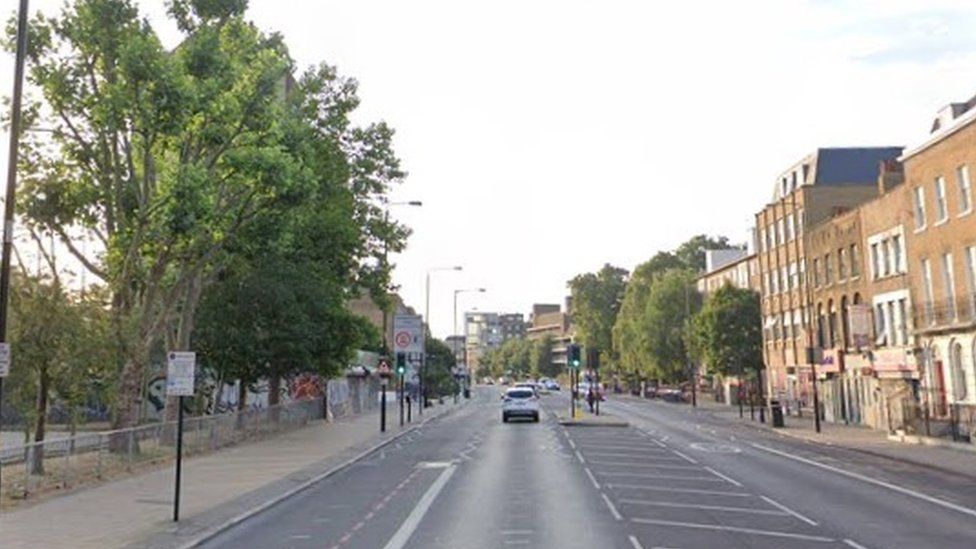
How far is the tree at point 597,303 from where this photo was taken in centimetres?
13212

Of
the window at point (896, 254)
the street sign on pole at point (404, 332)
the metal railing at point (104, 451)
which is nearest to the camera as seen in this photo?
the metal railing at point (104, 451)

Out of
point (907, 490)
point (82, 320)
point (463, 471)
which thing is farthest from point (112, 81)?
point (907, 490)

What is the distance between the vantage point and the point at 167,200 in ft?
79.3

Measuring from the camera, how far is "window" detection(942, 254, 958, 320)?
3598cm

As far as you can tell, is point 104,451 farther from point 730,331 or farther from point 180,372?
point 730,331

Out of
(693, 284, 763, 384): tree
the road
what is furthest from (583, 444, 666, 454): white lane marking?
(693, 284, 763, 384): tree

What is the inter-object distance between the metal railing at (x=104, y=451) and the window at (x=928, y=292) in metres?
29.5

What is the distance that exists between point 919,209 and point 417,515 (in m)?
31.1

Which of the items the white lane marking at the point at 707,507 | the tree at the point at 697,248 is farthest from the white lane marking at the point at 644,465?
the tree at the point at 697,248

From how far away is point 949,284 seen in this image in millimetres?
36875

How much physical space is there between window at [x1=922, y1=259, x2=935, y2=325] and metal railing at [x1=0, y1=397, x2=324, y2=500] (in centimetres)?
2953

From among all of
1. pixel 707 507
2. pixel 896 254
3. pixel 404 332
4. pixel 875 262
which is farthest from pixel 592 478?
pixel 875 262

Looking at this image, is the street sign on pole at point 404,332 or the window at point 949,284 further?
the street sign on pole at point 404,332

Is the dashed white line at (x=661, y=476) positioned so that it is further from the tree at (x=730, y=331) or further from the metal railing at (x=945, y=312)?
the tree at (x=730, y=331)
